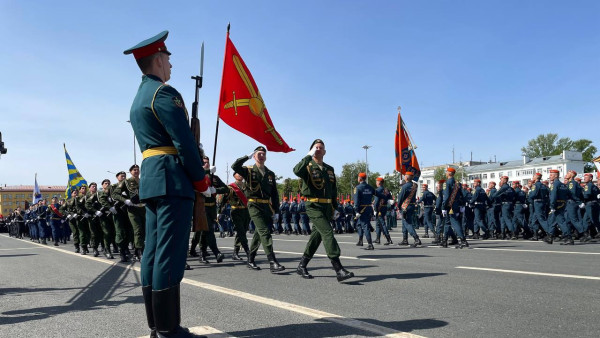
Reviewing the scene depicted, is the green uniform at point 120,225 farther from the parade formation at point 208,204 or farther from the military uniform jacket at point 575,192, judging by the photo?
the military uniform jacket at point 575,192

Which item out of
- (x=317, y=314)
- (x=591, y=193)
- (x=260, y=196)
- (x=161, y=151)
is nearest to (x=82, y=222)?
(x=260, y=196)

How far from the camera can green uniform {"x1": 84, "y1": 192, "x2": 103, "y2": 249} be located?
12.9 metres

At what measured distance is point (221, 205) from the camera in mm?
12828

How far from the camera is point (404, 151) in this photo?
2192 centimetres

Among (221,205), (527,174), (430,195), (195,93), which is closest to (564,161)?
(527,174)

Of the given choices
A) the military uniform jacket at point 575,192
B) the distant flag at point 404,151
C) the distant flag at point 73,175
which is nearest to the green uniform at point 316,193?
the military uniform jacket at point 575,192

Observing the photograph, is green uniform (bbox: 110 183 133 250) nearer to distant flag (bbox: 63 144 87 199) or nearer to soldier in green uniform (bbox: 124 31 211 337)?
soldier in green uniform (bbox: 124 31 211 337)

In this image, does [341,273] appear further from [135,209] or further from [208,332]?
[135,209]

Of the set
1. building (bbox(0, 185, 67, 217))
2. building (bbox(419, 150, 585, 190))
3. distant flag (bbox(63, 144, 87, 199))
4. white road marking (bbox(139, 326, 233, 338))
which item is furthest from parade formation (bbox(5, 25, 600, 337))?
building (bbox(0, 185, 67, 217))

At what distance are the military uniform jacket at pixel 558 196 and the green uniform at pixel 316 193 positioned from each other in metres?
9.08

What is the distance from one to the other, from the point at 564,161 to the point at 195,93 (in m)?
106

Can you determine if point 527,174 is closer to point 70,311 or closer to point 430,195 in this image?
point 430,195

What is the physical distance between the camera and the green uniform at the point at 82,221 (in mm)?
13789

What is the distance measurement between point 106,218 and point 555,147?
108 meters
